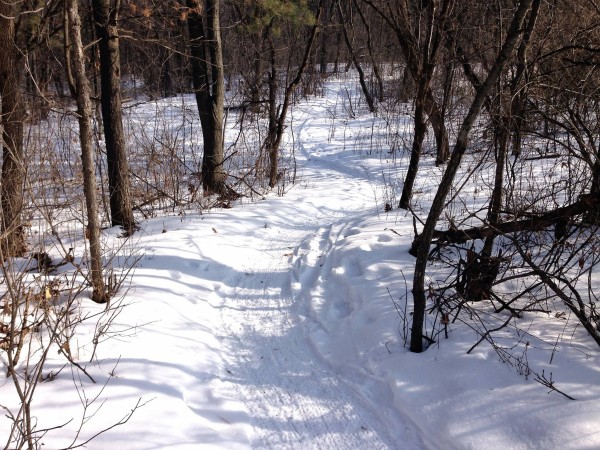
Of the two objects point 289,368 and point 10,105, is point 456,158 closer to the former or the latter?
point 289,368

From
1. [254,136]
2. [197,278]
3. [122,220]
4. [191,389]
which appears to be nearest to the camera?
[191,389]

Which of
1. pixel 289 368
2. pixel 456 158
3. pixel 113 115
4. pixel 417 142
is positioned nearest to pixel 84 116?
pixel 289 368

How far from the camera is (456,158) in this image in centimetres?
304

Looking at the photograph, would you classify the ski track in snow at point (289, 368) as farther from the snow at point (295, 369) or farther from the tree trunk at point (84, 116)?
the tree trunk at point (84, 116)

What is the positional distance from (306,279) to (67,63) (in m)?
3.12

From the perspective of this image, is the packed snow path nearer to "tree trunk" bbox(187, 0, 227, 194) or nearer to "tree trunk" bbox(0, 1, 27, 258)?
"tree trunk" bbox(0, 1, 27, 258)

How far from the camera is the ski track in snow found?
3053 mm

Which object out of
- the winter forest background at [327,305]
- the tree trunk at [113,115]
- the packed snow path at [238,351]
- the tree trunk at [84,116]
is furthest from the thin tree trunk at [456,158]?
the tree trunk at [113,115]

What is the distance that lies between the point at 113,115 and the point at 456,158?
476 centimetres

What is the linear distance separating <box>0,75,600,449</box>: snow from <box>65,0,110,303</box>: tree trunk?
1.66ft

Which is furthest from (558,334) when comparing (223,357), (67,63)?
(67,63)

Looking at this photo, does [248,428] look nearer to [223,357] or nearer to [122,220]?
[223,357]

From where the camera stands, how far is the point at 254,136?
12211mm

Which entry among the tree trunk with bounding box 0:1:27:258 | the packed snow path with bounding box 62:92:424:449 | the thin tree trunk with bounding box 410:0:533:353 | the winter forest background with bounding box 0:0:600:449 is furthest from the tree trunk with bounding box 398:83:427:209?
the tree trunk with bounding box 0:1:27:258
